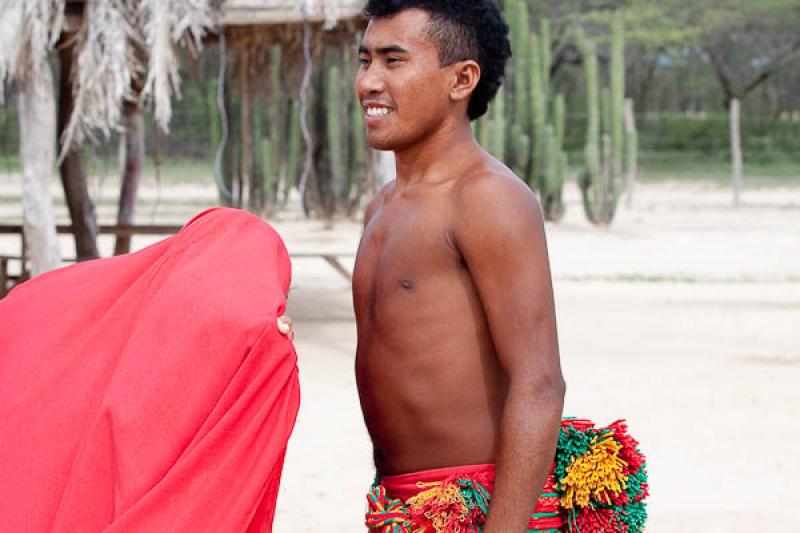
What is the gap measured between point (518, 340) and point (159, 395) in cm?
60

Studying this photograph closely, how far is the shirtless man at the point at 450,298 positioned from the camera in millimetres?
1854

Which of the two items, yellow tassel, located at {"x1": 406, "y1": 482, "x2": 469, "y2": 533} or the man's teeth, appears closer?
yellow tassel, located at {"x1": 406, "y1": 482, "x2": 469, "y2": 533}

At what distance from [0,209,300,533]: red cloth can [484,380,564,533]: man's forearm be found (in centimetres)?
38

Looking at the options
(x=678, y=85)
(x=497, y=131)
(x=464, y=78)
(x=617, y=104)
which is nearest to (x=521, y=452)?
(x=464, y=78)

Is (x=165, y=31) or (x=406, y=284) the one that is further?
(x=165, y=31)

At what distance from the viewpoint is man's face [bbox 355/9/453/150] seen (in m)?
1.98

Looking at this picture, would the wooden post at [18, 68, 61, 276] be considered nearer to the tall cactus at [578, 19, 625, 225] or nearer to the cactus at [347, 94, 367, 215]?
the cactus at [347, 94, 367, 215]

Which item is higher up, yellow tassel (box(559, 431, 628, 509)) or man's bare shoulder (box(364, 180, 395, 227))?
man's bare shoulder (box(364, 180, 395, 227))

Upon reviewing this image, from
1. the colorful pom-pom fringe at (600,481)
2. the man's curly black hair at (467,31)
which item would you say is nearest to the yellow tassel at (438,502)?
the colorful pom-pom fringe at (600,481)

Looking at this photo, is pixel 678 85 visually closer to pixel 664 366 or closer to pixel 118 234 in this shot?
pixel 118 234

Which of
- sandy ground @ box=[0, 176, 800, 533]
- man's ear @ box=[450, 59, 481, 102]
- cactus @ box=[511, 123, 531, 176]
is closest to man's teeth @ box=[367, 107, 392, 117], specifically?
man's ear @ box=[450, 59, 481, 102]

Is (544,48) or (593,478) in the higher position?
(544,48)

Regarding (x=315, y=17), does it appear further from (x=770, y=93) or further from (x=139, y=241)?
(x=770, y=93)

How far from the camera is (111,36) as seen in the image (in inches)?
309
